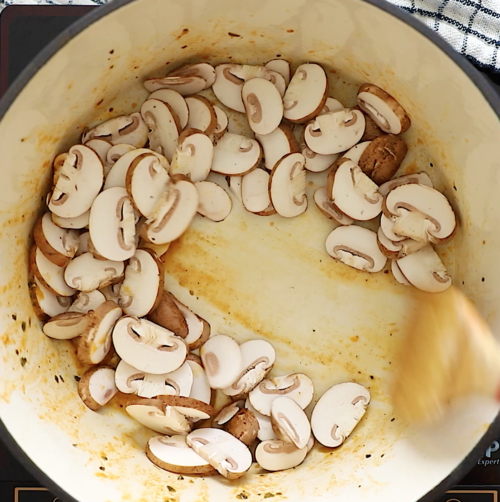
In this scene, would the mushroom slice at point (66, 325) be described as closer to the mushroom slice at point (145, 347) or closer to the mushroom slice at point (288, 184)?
the mushroom slice at point (145, 347)

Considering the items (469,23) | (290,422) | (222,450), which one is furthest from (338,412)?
(469,23)

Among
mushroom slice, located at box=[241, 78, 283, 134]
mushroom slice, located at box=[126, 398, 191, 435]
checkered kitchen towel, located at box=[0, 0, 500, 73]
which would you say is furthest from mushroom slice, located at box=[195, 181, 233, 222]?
checkered kitchen towel, located at box=[0, 0, 500, 73]

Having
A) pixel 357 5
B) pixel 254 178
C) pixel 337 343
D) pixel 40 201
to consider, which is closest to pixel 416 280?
pixel 337 343

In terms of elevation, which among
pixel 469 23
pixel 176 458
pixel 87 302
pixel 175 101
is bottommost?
pixel 176 458

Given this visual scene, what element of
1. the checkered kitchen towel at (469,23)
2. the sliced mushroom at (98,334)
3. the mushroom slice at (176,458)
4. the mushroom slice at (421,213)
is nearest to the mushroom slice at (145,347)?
the sliced mushroom at (98,334)

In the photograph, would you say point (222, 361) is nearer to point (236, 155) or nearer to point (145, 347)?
point (145, 347)

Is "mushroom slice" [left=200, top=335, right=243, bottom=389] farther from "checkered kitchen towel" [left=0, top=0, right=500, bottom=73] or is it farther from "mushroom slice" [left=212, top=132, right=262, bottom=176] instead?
"checkered kitchen towel" [left=0, top=0, right=500, bottom=73]
